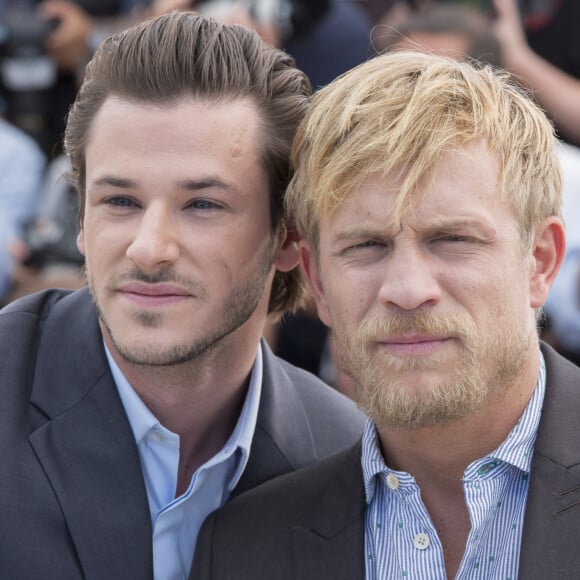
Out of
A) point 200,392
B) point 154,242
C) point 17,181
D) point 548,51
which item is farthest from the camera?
point 548,51

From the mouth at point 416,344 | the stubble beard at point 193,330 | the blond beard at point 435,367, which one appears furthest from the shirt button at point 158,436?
the mouth at point 416,344

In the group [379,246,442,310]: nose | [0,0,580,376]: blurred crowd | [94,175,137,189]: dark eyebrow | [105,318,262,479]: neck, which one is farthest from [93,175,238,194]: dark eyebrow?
[0,0,580,376]: blurred crowd

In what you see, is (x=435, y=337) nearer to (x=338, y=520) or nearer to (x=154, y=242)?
(x=338, y=520)

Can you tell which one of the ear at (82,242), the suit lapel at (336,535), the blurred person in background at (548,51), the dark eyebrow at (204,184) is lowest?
the blurred person in background at (548,51)

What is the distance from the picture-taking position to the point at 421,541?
8.71ft

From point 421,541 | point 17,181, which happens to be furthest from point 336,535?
point 17,181

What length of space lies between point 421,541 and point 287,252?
983 mm

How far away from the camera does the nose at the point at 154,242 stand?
2881 mm

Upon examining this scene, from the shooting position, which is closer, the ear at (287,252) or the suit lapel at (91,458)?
the suit lapel at (91,458)

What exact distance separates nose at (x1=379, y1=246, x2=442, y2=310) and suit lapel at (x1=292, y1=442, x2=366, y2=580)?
526mm

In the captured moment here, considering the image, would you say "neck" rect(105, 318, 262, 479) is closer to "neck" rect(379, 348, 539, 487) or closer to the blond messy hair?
the blond messy hair

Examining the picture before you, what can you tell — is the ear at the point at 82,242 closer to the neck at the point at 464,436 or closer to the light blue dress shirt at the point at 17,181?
the neck at the point at 464,436

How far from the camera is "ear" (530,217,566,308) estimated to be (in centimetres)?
275

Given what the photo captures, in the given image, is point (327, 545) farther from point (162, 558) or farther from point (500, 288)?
point (500, 288)
